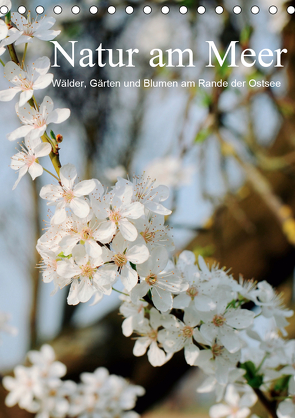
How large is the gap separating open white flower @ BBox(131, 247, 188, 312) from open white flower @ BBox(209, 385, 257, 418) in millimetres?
428

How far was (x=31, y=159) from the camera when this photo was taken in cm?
50

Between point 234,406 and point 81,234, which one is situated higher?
point 81,234

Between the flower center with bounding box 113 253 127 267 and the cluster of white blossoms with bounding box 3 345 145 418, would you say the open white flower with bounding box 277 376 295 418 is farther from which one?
the cluster of white blossoms with bounding box 3 345 145 418

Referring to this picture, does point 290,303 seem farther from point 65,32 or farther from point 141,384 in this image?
point 65,32

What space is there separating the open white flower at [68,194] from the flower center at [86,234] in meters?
0.02

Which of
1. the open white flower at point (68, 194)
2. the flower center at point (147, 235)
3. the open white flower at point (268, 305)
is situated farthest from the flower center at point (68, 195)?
the open white flower at point (268, 305)

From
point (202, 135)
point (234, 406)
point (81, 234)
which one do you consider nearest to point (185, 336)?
point (81, 234)

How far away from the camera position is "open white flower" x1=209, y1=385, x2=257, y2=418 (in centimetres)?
78

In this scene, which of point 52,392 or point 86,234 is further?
point 52,392

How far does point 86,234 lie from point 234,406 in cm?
64

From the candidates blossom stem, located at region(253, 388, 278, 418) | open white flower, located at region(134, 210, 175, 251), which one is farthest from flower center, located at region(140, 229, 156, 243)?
blossom stem, located at region(253, 388, 278, 418)

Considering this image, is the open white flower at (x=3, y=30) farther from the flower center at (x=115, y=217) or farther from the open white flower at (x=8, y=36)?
the flower center at (x=115, y=217)

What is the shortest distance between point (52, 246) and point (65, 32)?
1.47 meters

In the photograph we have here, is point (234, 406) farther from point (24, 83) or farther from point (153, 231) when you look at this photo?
point (24, 83)
